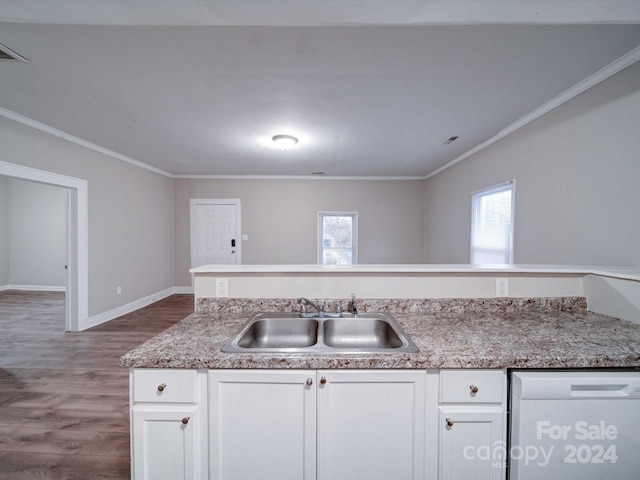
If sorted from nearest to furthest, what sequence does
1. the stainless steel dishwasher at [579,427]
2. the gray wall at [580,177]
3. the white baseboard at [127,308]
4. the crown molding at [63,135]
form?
the stainless steel dishwasher at [579,427], the gray wall at [580,177], the crown molding at [63,135], the white baseboard at [127,308]

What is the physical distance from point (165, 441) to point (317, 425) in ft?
1.98

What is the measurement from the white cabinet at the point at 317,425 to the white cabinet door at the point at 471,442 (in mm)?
97

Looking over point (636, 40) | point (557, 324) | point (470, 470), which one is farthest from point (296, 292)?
point (636, 40)

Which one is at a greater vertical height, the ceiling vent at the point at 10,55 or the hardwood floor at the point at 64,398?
the ceiling vent at the point at 10,55

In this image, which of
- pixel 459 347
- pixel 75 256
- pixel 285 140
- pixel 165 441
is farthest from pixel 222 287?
pixel 75 256

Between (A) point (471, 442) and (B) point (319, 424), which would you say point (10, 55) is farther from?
(A) point (471, 442)

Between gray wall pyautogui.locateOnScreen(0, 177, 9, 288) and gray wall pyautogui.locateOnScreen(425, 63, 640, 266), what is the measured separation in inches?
360

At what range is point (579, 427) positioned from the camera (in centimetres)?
96

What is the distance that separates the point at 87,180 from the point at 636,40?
5360 millimetres

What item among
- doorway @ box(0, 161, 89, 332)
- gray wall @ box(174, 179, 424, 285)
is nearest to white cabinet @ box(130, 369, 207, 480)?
doorway @ box(0, 161, 89, 332)

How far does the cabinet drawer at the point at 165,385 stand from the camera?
3.18 ft

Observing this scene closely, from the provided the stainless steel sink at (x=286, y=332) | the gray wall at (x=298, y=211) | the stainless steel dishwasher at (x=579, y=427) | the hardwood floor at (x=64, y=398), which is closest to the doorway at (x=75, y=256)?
the hardwood floor at (x=64, y=398)

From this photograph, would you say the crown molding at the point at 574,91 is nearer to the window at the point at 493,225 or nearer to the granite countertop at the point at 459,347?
the window at the point at 493,225

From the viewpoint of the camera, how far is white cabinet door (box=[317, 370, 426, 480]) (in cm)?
98
